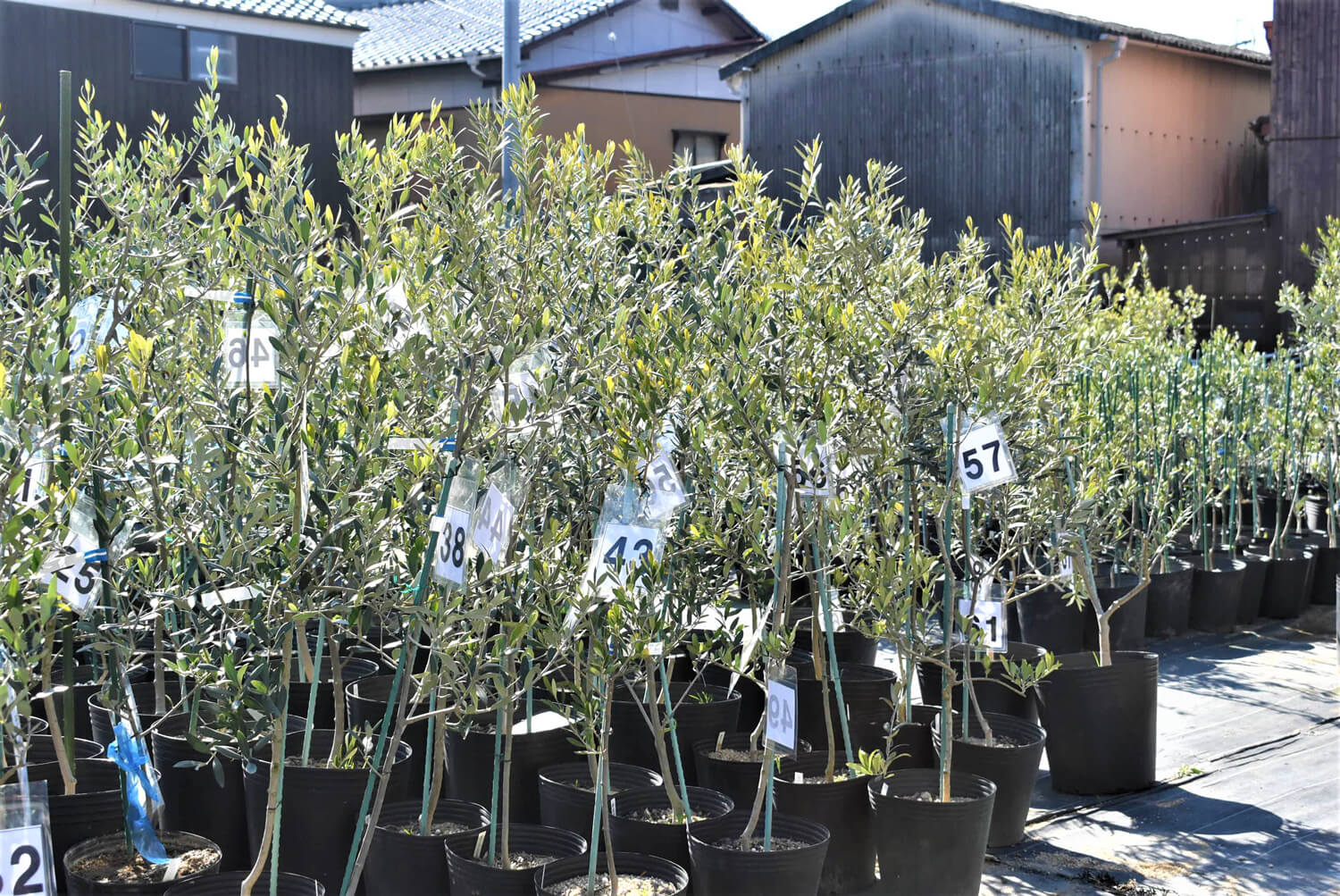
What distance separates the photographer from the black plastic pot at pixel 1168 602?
8.14 meters

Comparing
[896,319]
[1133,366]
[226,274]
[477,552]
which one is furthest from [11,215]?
[1133,366]

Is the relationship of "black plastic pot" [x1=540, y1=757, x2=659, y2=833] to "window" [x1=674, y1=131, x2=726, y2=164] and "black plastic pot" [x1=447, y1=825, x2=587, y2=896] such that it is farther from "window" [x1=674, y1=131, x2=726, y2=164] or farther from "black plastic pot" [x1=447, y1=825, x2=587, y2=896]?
"window" [x1=674, y1=131, x2=726, y2=164]

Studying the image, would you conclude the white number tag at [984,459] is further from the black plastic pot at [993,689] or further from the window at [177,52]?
the window at [177,52]

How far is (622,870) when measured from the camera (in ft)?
12.4

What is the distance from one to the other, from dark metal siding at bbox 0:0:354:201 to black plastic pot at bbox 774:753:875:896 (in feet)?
50.2

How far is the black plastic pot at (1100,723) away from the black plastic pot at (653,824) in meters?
1.90

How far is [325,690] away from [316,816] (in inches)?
56.8

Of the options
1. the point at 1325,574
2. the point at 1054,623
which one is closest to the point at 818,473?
the point at 1054,623

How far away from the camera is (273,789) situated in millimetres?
3023

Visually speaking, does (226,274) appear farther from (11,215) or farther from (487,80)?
(487,80)

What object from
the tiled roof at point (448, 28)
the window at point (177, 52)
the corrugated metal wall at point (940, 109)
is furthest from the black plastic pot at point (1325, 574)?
the tiled roof at point (448, 28)

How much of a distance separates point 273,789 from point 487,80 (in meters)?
22.0

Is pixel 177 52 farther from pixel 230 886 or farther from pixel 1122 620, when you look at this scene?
pixel 230 886

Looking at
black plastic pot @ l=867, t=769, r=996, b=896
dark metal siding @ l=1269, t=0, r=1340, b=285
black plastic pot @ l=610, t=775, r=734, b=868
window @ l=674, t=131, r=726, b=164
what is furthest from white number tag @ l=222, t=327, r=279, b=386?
window @ l=674, t=131, r=726, b=164
